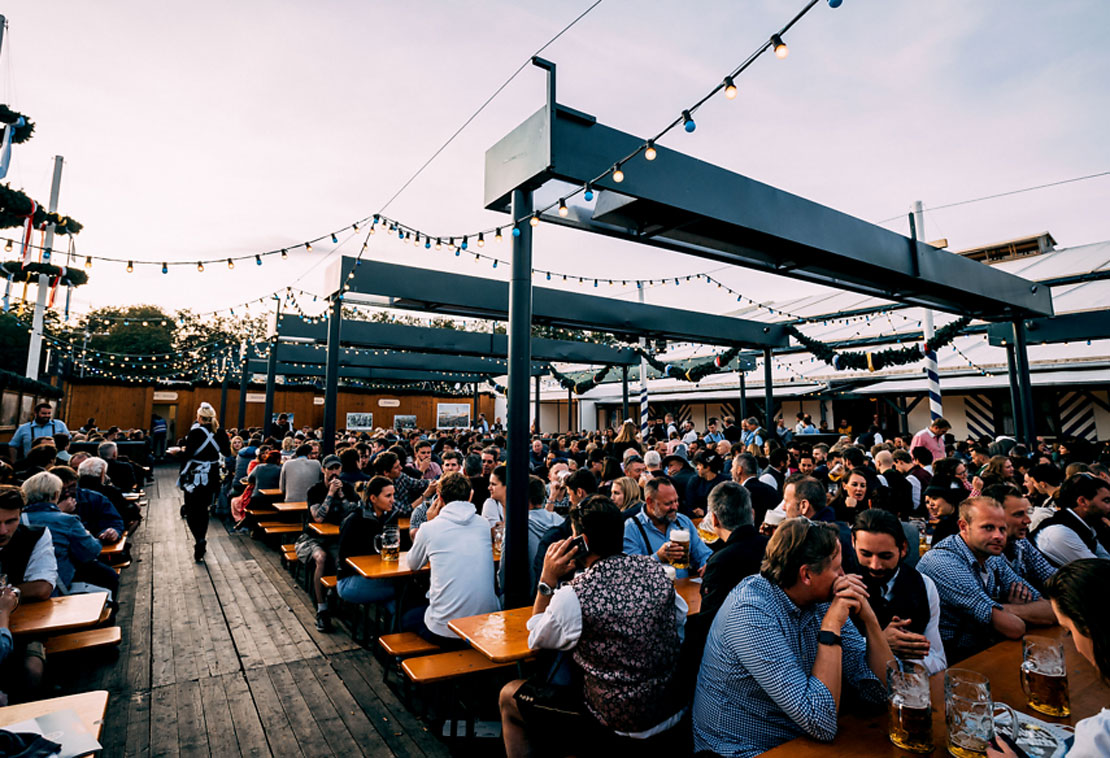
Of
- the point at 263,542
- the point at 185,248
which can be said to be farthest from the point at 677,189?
the point at 263,542

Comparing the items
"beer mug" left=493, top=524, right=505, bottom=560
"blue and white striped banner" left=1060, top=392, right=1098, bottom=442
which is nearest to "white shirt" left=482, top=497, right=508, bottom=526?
Answer: "beer mug" left=493, top=524, right=505, bottom=560

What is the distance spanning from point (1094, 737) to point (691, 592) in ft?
7.11

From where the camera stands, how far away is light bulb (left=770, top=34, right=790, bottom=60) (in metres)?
2.58

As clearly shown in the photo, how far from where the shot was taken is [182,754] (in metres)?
2.82

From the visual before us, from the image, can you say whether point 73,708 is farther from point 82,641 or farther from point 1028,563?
point 1028,563

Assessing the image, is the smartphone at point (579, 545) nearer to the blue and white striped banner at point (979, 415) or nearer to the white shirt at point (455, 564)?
the white shirt at point (455, 564)

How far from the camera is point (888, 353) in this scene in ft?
35.6

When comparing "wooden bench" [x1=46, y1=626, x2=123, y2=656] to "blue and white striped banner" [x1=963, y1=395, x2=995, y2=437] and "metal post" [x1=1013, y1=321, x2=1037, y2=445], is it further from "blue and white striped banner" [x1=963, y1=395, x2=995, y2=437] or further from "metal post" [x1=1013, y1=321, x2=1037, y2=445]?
"blue and white striped banner" [x1=963, y1=395, x2=995, y2=437]

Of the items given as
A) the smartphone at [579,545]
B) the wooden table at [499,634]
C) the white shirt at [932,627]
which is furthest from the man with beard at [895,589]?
the wooden table at [499,634]

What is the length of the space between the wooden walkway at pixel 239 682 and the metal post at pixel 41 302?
9660 mm

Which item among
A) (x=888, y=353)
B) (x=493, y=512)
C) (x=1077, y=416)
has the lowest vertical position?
(x=493, y=512)

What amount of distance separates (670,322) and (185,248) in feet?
28.0

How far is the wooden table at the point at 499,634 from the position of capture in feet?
7.68

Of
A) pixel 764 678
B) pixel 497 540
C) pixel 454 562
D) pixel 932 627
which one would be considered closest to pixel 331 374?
pixel 497 540
